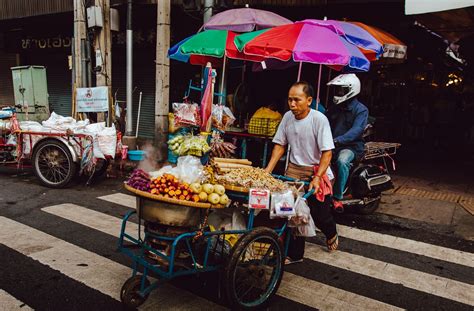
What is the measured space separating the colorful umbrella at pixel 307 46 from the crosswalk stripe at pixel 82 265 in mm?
4078

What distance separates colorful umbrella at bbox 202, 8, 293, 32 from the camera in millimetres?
8219

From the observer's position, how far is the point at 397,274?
4293mm

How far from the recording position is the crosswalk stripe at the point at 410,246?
15.8 ft

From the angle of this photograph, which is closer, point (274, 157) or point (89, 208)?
point (274, 157)

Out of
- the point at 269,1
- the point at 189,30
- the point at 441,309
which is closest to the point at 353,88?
the point at 441,309

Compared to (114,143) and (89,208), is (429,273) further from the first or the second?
(114,143)

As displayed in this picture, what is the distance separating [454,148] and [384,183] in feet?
32.7

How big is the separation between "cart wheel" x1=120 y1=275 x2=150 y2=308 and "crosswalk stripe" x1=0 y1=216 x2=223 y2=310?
129 mm

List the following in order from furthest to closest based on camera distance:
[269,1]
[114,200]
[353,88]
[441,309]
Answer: [269,1] → [114,200] → [353,88] → [441,309]

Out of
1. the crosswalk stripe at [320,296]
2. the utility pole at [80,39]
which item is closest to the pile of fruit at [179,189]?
the crosswalk stripe at [320,296]

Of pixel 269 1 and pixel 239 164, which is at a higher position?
pixel 269 1

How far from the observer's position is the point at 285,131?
4426 mm

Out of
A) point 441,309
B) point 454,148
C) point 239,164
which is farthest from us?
point 454,148

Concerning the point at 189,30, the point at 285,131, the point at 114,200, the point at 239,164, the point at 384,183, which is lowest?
the point at 114,200
